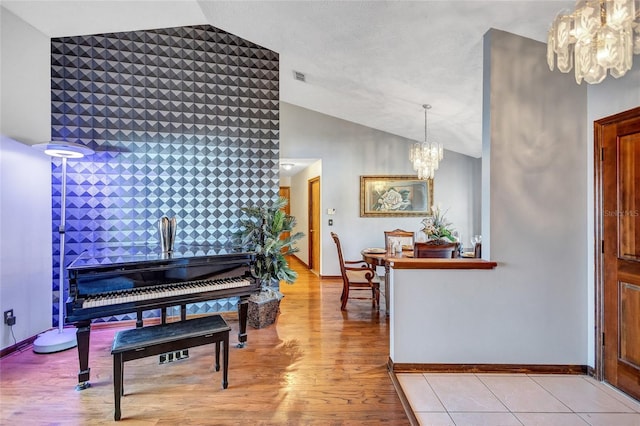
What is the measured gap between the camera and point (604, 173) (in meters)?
2.33

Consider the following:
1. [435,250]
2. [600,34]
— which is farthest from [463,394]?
[600,34]

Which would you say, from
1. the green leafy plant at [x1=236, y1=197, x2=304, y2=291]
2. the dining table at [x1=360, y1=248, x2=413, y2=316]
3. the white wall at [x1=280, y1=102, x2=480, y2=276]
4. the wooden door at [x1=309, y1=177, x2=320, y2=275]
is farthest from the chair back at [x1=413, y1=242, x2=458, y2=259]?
the wooden door at [x1=309, y1=177, x2=320, y2=275]

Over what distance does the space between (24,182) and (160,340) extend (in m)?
2.26

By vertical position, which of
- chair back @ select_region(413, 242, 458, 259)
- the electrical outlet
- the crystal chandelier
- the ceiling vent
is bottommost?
the electrical outlet

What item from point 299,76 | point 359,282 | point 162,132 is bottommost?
point 359,282

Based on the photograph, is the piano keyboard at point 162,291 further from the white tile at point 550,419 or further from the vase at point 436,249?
the white tile at point 550,419

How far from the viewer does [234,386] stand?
92.4 inches

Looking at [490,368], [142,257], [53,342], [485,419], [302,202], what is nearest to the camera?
[485,419]

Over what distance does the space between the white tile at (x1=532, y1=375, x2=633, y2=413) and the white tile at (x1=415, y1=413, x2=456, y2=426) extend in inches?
33.8

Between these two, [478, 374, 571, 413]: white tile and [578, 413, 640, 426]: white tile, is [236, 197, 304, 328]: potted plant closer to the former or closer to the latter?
[478, 374, 571, 413]: white tile

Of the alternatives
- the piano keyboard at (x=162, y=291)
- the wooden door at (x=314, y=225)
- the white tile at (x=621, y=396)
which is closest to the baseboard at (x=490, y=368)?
the white tile at (x=621, y=396)

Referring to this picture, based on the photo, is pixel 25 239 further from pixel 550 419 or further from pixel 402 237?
pixel 402 237

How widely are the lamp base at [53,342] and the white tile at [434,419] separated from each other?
3.17m

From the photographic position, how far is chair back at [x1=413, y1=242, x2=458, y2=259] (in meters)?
3.30
